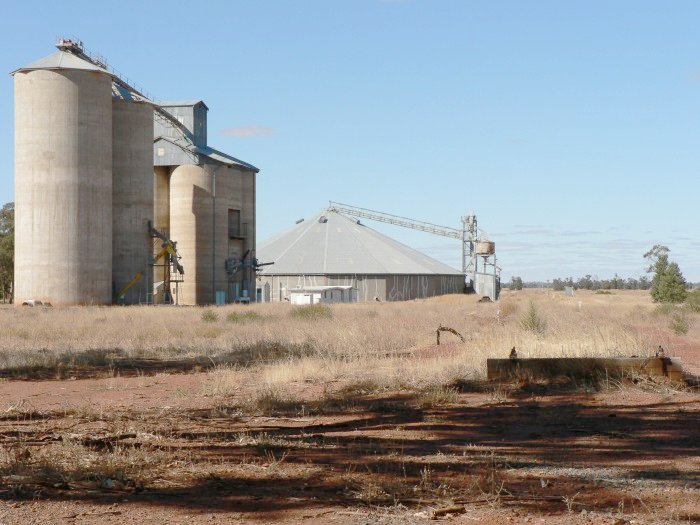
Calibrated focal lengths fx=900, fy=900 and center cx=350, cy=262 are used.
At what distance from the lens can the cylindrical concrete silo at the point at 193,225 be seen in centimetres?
6825

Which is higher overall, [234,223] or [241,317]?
[234,223]

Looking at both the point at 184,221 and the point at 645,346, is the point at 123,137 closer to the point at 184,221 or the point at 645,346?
the point at 184,221

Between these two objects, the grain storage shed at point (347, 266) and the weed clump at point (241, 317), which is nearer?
the weed clump at point (241, 317)

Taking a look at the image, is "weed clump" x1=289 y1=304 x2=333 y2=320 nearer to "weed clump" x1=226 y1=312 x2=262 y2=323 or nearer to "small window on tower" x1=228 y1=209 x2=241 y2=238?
"weed clump" x1=226 y1=312 x2=262 y2=323

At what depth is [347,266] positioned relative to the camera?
82750 mm

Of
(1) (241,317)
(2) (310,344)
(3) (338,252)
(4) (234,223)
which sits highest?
(4) (234,223)

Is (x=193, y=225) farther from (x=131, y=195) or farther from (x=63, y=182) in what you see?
(x=63, y=182)

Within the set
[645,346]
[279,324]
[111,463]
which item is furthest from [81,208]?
[111,463]

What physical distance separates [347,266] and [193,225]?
18.8 metres

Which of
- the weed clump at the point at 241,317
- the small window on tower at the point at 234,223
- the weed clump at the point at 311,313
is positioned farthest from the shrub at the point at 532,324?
the small window on tower at the point at 234,223

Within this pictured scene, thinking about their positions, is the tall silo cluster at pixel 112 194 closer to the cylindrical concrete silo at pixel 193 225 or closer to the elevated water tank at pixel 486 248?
the cylindrical concrete silo at pixel 193 225

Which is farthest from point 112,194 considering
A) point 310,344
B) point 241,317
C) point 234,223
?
point 310,344

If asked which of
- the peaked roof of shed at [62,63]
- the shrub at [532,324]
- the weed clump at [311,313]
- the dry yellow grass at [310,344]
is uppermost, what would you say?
the peaked roof of shed at [62,63]

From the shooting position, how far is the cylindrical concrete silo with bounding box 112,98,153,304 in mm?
58844
